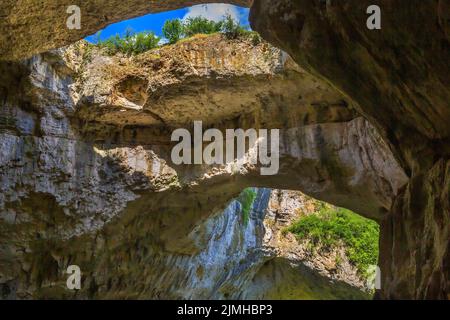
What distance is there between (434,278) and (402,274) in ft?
3.56

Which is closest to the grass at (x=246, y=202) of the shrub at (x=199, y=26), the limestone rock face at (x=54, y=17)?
the shrub at (x=199, y=26)

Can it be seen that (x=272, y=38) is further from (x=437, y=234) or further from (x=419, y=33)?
(x=437, y=234)

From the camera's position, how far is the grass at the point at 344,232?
12.4 metres

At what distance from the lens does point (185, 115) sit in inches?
356

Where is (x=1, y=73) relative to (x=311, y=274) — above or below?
above

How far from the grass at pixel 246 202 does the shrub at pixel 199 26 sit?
17.7 feet

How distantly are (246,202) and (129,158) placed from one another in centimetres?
496

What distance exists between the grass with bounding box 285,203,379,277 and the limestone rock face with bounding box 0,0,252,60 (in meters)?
7.93

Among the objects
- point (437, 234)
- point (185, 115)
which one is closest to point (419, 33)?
point (437, 234)

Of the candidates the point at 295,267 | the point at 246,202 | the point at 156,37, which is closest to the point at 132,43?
the point at 156,37

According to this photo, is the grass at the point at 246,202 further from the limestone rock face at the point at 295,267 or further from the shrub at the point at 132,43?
the shrub at the point at 132,43

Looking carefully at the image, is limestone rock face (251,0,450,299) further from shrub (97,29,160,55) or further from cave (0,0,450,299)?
shrub (97,29,160,55)

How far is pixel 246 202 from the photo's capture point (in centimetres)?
1324

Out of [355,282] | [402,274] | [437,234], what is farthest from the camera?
[355,282]
